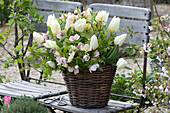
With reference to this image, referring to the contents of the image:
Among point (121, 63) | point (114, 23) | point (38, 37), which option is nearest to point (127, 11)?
point (114, 23)

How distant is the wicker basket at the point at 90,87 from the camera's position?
1.78 metres

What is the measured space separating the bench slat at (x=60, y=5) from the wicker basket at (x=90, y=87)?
912 mm

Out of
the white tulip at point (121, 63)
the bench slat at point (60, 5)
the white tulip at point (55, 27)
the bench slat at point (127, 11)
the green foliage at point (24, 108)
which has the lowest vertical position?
the green foliage at point (24, 108)

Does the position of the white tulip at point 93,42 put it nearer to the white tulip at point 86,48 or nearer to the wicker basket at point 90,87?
the white tulip at point 86,48

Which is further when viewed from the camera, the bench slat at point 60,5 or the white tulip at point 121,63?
the bench slat at point 60,5

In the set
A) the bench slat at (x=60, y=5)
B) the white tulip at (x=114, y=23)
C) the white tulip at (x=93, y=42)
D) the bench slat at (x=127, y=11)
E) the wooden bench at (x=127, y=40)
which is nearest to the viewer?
the white tulip at (x=93, y=42)

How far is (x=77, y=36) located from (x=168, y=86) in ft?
2.42

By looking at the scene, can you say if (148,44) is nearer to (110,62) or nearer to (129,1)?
(110,62)

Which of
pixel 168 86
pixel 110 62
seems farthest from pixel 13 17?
pixel 168 86

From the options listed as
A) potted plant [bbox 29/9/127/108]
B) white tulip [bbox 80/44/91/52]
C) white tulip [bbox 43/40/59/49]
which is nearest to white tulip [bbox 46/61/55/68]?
potted plant [bbox 29/9/127/108]

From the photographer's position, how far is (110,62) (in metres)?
1.79

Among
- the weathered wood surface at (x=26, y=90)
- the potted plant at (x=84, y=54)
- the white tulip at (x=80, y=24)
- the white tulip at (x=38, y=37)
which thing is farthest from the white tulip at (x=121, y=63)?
the weathered wood surface at (x=26, y=90)

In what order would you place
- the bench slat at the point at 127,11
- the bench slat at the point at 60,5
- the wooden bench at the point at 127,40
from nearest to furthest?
the wooden bench at the point at 127,40, the bench slat at the point at 127,11, the bench slat at the point at 60,5

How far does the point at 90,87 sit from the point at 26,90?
2.62ft
